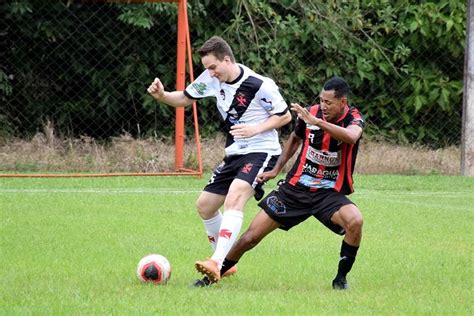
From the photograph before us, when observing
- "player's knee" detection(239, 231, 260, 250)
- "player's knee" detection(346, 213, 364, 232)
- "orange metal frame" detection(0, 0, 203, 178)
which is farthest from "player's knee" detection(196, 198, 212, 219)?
"orange metal frame" detection(0, 0, 203, 178)

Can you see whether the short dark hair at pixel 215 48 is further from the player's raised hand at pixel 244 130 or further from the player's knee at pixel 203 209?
the player's knee at pixel 203 209

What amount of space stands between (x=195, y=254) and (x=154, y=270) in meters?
1.83

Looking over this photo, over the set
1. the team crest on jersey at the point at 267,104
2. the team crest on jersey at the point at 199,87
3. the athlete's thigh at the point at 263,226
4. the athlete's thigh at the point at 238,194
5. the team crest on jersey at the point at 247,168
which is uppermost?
the team crest on jersey at the point at 199,87

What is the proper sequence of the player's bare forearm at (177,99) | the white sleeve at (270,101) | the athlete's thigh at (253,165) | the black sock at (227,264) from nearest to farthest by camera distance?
the black sock at (227,264)
the athlete's thigh at (253,165)
the white sleeve at (270,101)
the player's bare forearm at (177,99)

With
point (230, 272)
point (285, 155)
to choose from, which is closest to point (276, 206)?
point (285, 155)

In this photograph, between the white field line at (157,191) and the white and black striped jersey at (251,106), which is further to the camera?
the white field line at (157,191)

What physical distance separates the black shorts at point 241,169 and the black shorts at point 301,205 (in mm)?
450

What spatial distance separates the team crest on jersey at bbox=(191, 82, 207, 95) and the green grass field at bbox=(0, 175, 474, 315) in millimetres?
1403

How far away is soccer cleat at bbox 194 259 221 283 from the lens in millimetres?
8367

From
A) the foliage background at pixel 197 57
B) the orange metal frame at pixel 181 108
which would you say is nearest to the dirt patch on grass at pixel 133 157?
the orange metal frame at pixel 181 108

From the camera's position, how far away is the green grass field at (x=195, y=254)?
25.1ft

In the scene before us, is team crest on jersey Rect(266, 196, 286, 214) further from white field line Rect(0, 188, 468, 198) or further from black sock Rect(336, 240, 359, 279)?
white field line Rect(0, 188, 468, 198)

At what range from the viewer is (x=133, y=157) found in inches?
701

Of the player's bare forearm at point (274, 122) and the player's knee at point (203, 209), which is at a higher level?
the player's bare forearm at point (274, 122)
